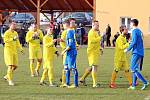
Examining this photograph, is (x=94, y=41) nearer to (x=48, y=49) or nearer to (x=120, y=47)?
(x=120, y=47)

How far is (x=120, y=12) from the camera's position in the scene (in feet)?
139

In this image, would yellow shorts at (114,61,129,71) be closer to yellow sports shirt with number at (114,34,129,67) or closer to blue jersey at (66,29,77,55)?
yellow sports shirt with number at (114,34,129,67)

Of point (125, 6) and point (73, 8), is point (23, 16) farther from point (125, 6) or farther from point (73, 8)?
point (125, 6)

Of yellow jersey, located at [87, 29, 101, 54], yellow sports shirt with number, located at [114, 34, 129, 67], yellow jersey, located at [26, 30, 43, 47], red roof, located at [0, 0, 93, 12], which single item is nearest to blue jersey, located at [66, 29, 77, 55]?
yellow jersey, located at [87, 29, 101, 54]

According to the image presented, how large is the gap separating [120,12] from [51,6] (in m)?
9.30

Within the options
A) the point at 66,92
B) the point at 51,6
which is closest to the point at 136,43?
the point at 66,92

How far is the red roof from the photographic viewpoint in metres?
47.4

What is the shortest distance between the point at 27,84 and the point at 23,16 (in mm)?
43785

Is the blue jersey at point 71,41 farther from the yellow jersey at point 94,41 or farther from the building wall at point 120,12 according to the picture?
the building wall at point 120,12

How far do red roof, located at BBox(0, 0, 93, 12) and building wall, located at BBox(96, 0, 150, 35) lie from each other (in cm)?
388

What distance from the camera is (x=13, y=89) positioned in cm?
1513

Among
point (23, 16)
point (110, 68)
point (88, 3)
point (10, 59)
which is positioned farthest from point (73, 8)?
point (10, 59)

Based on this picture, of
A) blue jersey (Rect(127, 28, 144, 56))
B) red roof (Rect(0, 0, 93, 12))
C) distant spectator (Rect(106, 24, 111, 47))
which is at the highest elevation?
red roof (Rect(0, 0, 93, 12))

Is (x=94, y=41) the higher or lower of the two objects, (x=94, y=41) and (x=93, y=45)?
the higher
